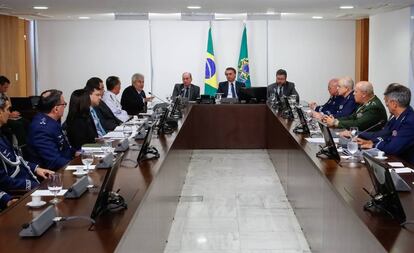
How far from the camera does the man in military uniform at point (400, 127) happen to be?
4.21 m

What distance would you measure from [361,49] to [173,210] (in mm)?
9045

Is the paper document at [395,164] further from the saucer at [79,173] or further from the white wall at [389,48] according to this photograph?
the white wall at [389,48]

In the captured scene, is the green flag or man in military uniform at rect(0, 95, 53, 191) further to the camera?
the green flag

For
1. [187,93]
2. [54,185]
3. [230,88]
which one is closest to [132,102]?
[187,93]

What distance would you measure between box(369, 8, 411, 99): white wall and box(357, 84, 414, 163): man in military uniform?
5.19 m

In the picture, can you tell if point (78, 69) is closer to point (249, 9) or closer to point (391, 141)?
point (249, 9)

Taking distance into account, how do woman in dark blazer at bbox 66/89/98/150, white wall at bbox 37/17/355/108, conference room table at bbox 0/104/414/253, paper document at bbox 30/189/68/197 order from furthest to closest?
white wall at bbox 37/17/355/108
woman in dark blazer at bbox 66/89/98/150
paper document at bbox 30/189/68/197
conference room table at bbox 0/104/414/253

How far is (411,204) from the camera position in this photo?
2.75m

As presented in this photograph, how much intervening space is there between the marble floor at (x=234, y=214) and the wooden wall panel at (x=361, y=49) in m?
6.21

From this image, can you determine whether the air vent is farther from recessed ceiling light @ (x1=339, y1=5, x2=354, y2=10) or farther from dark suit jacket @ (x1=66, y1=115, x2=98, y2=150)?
dark suit jacket @ (x1=66, y1=115, x2=98, y2=150)

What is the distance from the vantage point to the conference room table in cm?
227

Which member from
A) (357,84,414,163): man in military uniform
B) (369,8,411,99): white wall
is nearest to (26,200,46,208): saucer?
(357,84,414,163): man in military uniform

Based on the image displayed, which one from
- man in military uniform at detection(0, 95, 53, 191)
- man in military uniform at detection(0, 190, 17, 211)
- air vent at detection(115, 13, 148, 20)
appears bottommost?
man in military uniform at detection(0, 190, 17, 211)

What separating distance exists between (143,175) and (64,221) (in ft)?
3.50
